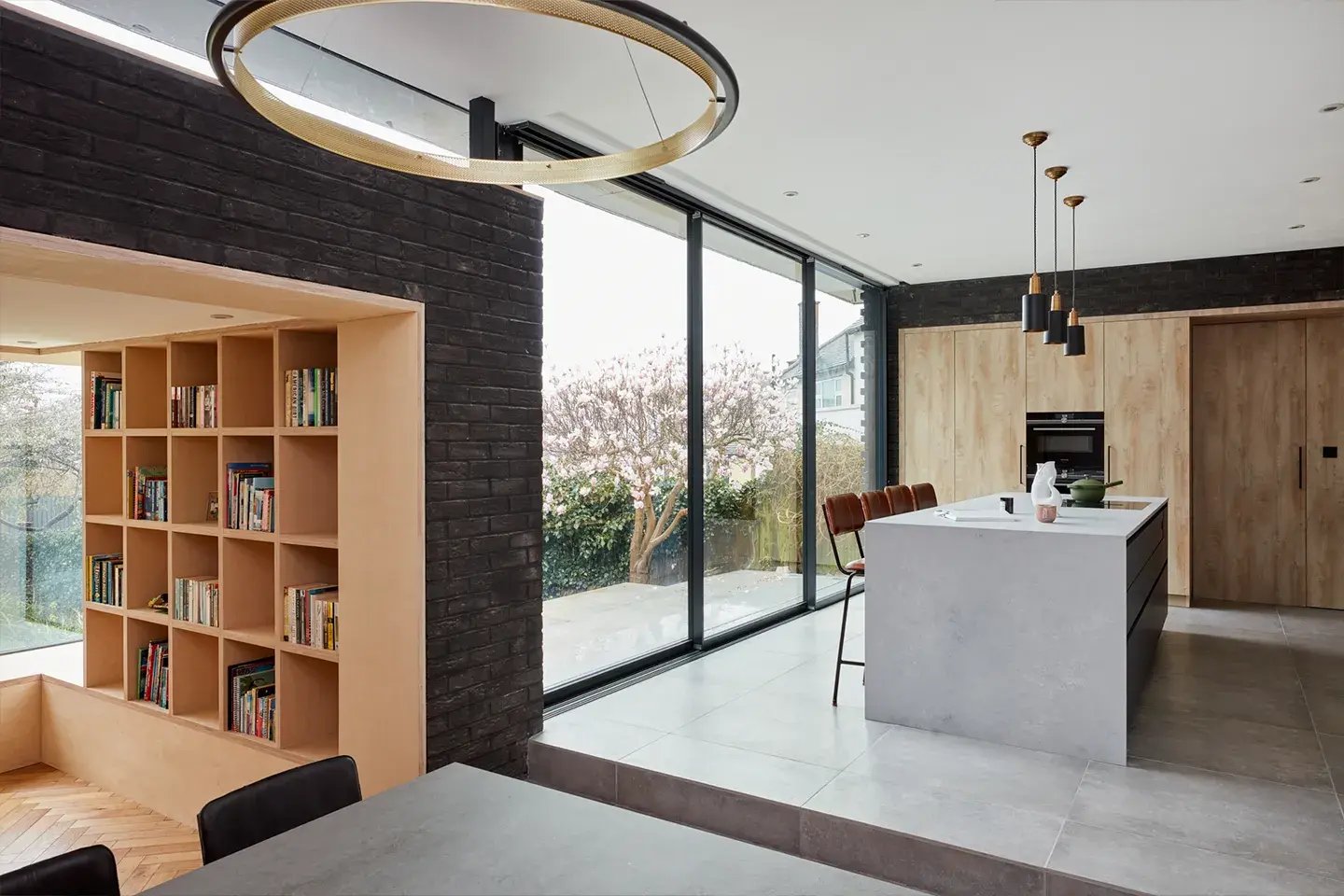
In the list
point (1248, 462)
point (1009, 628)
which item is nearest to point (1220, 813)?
point (1009, 628)

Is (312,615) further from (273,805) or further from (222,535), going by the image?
(273,805)

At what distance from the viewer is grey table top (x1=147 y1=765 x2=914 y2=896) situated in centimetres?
143

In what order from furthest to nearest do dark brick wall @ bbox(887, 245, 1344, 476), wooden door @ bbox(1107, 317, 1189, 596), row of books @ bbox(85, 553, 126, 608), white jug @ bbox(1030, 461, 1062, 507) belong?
wooden door @ bbox(1107, 317, 1189, 596), dark brick wall @ bbox(887, 245, 1344, 476), row of books @ bbox(85, 553, 126, 608), white jug @ bbox(1030, 461, 1062, 507)

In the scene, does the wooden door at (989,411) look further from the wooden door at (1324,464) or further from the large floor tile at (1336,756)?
the large floor tile at (1336,756)

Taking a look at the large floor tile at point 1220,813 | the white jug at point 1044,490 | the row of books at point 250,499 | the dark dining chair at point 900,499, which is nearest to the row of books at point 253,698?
the row of books at point 250,499

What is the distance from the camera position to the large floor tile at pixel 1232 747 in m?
3.19

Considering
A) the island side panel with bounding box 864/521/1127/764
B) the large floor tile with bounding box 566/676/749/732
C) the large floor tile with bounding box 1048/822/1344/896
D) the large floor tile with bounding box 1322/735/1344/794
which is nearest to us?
the large floor tile with bounding box 1048/822/1344/896

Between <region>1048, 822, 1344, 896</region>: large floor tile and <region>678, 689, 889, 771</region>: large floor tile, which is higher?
<region>678, 689, 889, 771</region>: large floor tile

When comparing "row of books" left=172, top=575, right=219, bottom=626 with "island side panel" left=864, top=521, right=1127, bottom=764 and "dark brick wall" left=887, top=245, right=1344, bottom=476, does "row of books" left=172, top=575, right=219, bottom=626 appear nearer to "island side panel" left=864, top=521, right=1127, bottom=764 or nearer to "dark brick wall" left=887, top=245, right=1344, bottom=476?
"island side panel" left=864, top=521, right=1127, bottom=764

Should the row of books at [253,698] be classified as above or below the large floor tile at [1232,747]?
above

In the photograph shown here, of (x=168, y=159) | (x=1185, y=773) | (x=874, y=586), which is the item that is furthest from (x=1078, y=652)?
(x=168, y=159)

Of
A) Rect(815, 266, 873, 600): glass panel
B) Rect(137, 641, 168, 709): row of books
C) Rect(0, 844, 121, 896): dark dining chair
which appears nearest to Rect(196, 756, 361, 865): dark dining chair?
Rect(0, 844, 121, 896): dark dining chair

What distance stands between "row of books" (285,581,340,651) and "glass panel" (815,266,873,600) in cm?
380

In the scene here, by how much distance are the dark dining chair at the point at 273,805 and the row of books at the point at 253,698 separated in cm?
180
